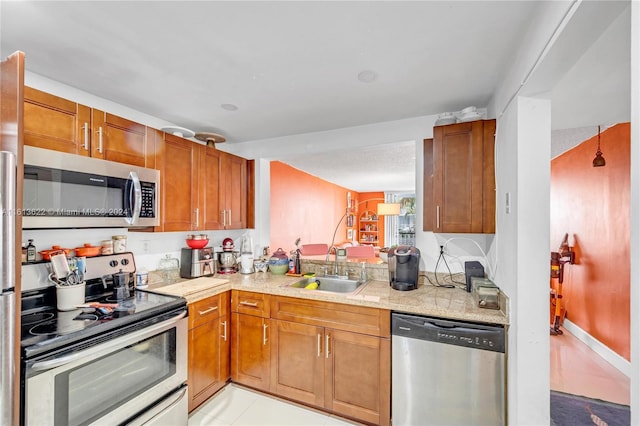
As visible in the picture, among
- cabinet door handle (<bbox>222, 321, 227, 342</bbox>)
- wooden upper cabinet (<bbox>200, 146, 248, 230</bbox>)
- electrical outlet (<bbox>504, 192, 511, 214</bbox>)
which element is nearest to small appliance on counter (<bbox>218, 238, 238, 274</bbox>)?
wooden upper cabinet (<bbox>200, 146, 248, 230</bbox>)

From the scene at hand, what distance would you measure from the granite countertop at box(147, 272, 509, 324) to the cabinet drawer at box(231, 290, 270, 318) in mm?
52

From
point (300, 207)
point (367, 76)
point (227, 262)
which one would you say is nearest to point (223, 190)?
point (227, 262)

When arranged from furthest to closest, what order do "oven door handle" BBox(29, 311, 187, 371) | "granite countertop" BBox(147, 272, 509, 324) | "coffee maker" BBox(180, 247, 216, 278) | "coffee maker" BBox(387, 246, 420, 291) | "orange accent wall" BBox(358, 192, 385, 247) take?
"orange accent wall" BBox(358, 192, 385, 247) < "coffee maker" BBox(180, 247, 216, 278) < "coffee maker" BBox(387, 246, 420, 291) < "granite countertop" BBox(147, 272, 509, 324) < "oven door handle" BBox(29, 311, 187, 371)

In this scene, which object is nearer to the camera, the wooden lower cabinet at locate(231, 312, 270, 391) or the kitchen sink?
the wooden lower cabinet at locate(231, 312, 270, 391)

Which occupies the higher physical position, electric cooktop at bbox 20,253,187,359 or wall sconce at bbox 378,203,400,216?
wall sconce at bbox 378,203,400,216

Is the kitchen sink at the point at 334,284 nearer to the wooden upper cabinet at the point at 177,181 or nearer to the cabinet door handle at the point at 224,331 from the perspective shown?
the cabinet door handle at the point at 224,331

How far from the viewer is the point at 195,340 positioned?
2.06 metres

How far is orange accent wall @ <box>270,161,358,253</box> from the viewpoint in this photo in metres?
4.31

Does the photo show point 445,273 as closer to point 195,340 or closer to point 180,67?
point 195,340

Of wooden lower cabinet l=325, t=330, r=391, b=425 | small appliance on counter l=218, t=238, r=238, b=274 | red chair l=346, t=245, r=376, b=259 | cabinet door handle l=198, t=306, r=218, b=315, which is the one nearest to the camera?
wooden lower cabinet l=325, t=330, r=391, b=425

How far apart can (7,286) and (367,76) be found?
6.56ft

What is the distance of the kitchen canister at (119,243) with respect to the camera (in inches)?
85.1

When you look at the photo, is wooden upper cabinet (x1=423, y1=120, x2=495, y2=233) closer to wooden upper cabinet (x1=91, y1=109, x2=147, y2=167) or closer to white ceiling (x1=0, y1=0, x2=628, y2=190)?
white ceiling (x1=0, y1=0, x2=628, y2=190)

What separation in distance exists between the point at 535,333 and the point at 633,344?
0.94 m
